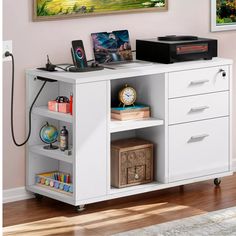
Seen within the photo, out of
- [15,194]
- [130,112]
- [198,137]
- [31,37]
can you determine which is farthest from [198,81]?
[15,194]

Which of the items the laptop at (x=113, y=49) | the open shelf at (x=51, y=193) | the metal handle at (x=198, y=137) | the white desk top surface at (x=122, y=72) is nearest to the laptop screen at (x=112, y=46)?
the laptop at (x=113, y=49)

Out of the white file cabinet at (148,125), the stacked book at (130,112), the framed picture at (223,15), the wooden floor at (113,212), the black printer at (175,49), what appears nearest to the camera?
the wooden floor at (113,212)

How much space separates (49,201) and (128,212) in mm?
503

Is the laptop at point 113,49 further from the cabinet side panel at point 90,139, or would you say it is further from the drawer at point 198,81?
the cabinet side panel at point 90,139

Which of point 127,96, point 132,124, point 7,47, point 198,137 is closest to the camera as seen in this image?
point 7,47

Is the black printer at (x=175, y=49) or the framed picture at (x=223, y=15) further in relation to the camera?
the framed picture at (x=223, y=15)

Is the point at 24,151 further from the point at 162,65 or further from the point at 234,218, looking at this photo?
the point at 234,218

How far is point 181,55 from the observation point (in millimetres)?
4641

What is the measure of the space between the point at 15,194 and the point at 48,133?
1.36ft

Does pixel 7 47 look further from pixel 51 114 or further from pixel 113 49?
pixel 113 49

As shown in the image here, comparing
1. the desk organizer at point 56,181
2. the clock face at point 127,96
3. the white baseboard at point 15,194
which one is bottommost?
the white baseboard at point 15,194

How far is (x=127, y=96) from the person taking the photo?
4.59 metres

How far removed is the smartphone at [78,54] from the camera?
4.39 meters

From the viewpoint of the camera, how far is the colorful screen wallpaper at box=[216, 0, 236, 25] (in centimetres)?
519
